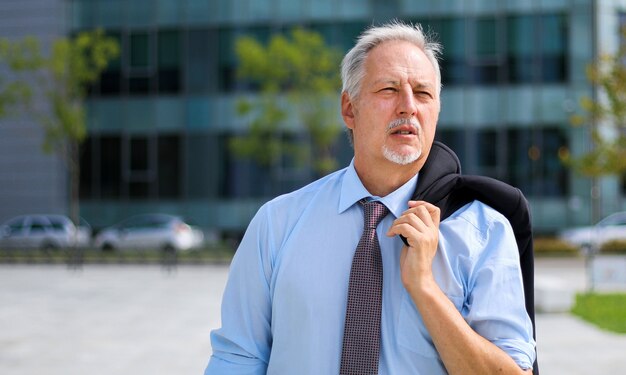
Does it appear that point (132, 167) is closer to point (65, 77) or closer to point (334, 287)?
point (65, 77)

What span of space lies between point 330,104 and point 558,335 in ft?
81.0

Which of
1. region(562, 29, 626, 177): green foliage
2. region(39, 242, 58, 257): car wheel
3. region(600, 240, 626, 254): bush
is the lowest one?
region(39, 242, 58, 257): car wheel

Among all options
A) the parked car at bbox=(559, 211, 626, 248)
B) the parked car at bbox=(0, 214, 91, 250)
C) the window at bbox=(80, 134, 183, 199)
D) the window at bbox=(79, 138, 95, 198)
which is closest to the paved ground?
the parked car at bbox=(559, 211, 626, 248)

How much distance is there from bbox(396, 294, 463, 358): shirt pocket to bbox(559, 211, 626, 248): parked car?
29.2m

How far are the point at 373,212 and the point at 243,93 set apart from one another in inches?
1456

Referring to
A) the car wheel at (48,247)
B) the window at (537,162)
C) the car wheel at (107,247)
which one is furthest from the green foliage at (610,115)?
the car wheel at (48,247)

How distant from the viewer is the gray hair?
249 cm

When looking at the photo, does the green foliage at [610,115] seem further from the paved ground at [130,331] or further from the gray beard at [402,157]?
the gray beard at [402,157]

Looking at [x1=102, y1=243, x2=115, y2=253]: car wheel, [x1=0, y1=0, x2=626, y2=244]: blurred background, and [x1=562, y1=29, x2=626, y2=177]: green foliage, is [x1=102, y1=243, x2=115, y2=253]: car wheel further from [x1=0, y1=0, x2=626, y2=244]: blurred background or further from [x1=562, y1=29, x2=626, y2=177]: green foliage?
[x1=562, y1=29, x2=626, y2=177]: green foliage

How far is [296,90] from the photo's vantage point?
3488 cm

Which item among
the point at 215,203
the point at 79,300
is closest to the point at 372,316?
the point at 79,300

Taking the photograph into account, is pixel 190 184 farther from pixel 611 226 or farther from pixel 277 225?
pixel 277 225

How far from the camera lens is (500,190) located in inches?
96.0

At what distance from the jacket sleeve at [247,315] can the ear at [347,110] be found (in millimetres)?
387
